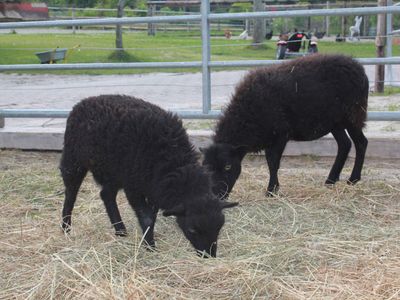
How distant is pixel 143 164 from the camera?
4625 mm

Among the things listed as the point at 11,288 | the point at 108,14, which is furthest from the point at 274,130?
the point at 108,14

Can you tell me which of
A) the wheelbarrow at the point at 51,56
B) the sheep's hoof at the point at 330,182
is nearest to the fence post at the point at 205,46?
the sheep's hoof at the point at 330,182

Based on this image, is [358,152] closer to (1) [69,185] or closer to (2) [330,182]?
(2) [330,182]

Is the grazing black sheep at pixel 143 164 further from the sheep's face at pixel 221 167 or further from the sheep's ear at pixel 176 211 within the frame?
the sheep's face at pixel 221 167

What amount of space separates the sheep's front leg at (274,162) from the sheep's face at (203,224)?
209 centimetres

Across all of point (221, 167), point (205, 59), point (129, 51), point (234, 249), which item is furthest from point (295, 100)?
point (129, 51)

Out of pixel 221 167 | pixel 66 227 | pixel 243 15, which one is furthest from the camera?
pixel 243 15

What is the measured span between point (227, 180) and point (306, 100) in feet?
3.90

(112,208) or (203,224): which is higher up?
(203,224)

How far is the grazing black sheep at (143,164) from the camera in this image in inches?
169

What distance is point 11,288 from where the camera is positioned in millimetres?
3912

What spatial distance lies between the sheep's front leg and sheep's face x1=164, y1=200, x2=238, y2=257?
2.09m

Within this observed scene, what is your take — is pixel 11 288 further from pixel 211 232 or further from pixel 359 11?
pixel 359 11

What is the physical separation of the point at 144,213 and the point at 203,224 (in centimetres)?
74
